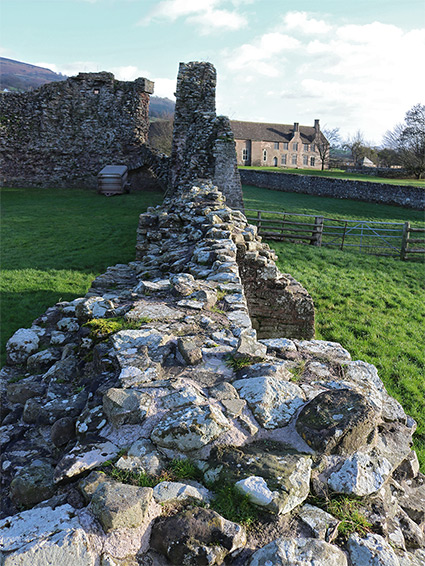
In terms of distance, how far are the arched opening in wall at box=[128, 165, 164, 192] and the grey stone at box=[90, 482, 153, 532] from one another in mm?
22916

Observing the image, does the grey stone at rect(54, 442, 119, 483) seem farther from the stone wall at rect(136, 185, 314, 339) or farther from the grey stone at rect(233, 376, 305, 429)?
the stone wall at rect(136, 185, 314, 339)

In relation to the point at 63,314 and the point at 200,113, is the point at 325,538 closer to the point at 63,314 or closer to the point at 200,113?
the point at 63,314

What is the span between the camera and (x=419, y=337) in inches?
334

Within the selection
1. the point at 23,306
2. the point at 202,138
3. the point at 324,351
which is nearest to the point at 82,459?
the point at 324,351

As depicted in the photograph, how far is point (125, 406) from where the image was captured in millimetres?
2654

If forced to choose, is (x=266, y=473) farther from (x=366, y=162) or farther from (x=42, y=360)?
(x=366, y=162)

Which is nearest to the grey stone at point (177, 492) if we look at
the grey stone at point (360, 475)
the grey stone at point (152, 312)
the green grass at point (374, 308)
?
the grey stone at point (360, 475)

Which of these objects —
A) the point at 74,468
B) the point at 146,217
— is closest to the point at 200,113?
the point at 146,217

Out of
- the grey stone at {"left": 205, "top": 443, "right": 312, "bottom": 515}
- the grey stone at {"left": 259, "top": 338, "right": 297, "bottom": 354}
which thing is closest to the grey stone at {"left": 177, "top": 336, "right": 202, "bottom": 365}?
the grey stone at {"left": 259, "top": 338, "right": 297, "bottom": 354}

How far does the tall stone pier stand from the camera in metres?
13.4

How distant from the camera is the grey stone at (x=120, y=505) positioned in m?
1.92

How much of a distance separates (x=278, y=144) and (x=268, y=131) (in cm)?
273

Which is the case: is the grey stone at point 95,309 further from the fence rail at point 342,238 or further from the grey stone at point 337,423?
the fence rail at point 342,238

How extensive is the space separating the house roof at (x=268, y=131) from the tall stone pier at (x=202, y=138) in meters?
52.6
